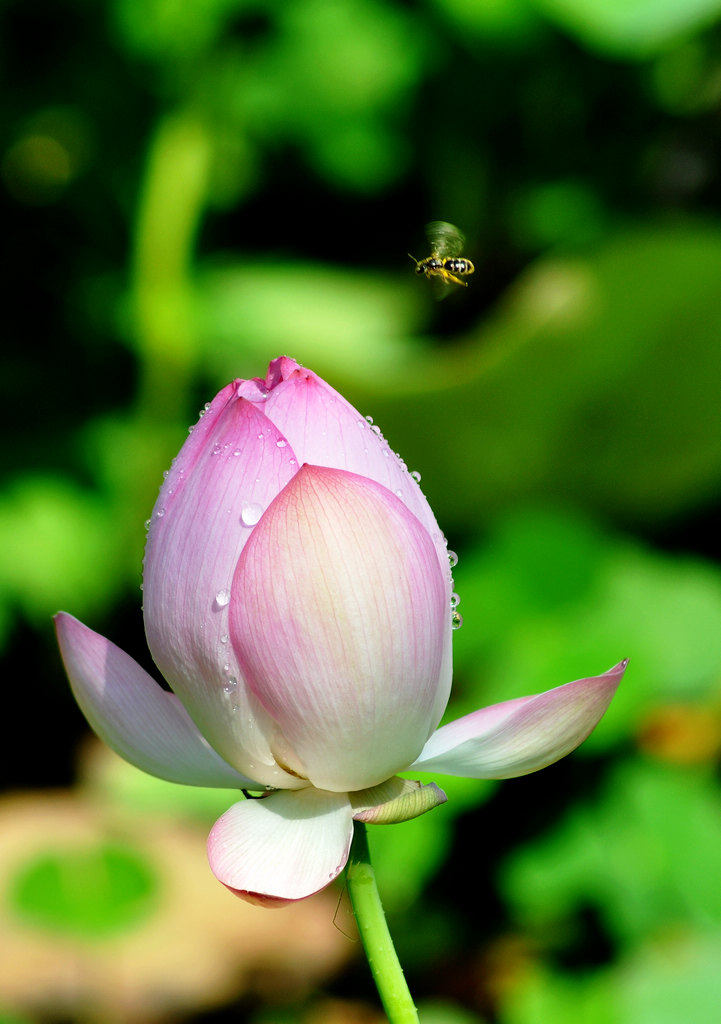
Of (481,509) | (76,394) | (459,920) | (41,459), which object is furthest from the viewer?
(76,394)

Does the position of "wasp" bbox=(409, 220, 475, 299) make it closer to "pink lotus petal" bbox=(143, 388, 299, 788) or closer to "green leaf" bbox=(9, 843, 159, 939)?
"pink lotus petal" bbox=(143, 388, 299, 788)

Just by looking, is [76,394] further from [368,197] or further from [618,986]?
[618,986]

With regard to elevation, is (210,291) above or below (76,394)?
above

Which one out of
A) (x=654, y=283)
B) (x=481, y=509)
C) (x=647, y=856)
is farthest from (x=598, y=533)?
(x=647, y=856)

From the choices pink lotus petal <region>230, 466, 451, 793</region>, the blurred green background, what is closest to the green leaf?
the blurred green background

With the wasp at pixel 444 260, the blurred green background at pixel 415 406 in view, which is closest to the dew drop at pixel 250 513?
the wasp at pixel 444 260

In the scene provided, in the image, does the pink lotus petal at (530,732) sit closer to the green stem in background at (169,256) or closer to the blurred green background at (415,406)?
the blurred green background at (415,406)

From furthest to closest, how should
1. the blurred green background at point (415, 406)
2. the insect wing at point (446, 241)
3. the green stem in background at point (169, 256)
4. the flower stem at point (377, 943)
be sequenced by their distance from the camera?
the green stem in background at point (169, 256) → the blurred green background at point (415, 406) → the insect wing at point (446, 241) → the flower stem at point (377, 943)
